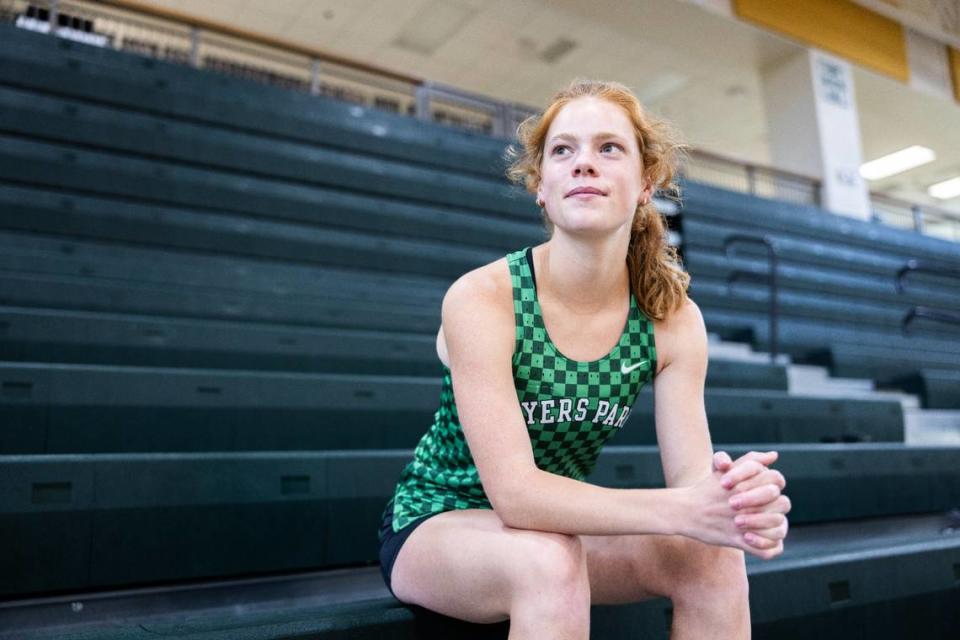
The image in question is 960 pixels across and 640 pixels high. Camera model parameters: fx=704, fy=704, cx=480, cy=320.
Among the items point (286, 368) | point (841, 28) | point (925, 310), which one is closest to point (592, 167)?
point (286, 368)

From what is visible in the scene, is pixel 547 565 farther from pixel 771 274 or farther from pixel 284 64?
pixel 284 64

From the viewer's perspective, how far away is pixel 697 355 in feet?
2.97

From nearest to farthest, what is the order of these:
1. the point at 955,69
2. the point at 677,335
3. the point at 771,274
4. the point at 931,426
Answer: the point at 677,335 < the point at 931,426 < the point at 771,274 < the point at 955,69

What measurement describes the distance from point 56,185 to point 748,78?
20.2 ft

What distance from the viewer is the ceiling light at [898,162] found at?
328 inches

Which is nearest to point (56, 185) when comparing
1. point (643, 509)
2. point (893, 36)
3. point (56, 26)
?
point (56, 26)

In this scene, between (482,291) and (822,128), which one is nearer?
(482,291)

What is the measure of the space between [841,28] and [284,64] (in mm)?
4729

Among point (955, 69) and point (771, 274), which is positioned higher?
point (955, 69)

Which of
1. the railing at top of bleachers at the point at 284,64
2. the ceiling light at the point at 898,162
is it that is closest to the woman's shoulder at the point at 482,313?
the railing at top of bleachers at the point at 284,64

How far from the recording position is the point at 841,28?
611 cm

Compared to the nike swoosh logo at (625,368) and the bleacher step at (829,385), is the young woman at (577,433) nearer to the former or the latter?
the nike swoosh logo at (625,368)

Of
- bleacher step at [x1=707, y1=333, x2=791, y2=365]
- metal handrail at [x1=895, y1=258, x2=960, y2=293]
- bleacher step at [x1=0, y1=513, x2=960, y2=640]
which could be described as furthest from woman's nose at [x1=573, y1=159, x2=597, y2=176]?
metal handrail at [x1=895, y1=258, x2=960, y2=293]

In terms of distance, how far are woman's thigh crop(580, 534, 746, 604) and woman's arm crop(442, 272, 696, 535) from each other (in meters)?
0.09
